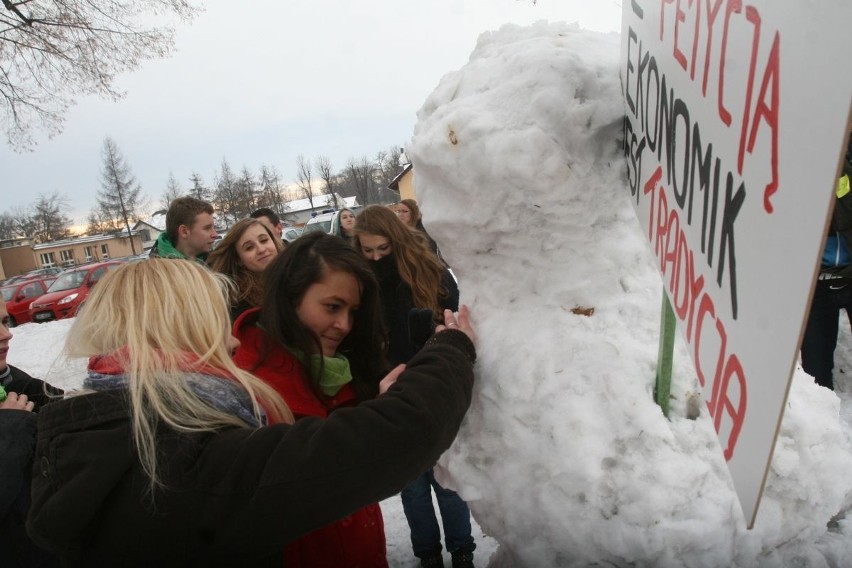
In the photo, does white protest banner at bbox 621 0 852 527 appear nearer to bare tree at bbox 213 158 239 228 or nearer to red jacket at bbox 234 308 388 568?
red jacket at bbox 234 308 388 568

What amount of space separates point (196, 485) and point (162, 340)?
1.10 feet

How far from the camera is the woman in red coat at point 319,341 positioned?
147 centimetres

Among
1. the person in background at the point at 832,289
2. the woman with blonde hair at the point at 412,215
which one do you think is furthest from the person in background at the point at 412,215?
the person in background at the point at 832,289

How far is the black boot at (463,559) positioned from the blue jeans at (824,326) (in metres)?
2.06

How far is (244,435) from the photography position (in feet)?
3.18

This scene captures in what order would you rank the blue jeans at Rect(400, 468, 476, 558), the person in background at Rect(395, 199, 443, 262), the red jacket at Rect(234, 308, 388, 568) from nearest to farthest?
the red jacket at Rect(234, 308, 388, 568) → the blue jeans at Rect(400, 468, 476, 558) → the person in background at Rect(395, 199, 443, 262)

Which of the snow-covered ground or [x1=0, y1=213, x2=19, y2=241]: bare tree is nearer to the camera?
the snow-covered ground

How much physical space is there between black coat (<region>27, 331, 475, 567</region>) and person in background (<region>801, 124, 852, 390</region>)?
2.55 meters

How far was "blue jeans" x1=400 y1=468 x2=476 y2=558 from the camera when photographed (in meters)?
2.42

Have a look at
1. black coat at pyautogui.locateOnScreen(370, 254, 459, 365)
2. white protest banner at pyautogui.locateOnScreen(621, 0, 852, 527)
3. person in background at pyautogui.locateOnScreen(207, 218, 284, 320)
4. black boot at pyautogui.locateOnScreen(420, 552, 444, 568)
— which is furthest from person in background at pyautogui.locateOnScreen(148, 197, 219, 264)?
white protest banner at pyautogui.locateOnScreen(621, 0, 852, 527)

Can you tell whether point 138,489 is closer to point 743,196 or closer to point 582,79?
point 743,196

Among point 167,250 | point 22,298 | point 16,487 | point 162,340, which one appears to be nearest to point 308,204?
point 22,298

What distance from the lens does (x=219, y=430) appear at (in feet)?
3.22

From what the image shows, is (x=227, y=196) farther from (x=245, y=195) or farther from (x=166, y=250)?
(x=166, y=250)
